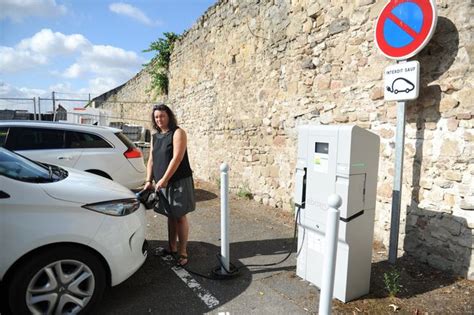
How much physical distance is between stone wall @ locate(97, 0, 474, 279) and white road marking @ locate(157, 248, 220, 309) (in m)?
2.49

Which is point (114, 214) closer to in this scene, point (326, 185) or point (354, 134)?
point (326, 185)

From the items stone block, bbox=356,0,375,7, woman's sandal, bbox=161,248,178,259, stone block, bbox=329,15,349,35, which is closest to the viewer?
woman's sandal, bbox=161,248,178,259

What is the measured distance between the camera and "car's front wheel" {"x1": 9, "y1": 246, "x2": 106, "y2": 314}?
7.72 feet

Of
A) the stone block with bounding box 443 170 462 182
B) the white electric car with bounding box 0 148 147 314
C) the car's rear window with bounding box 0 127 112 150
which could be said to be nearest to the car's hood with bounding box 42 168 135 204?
the white electric car with bounding box 0 148 147 314

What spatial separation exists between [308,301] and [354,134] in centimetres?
161

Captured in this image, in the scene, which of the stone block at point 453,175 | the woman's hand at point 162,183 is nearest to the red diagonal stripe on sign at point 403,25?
the stone block at point 453,175

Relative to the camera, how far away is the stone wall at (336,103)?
11.2ft

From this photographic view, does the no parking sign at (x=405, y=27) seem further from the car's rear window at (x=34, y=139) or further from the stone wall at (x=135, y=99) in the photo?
the stone wall at (x=135, y=99)

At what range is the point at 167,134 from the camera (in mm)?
3588

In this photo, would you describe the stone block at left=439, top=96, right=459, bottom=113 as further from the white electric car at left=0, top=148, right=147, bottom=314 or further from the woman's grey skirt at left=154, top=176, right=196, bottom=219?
the white electric car at left=0, top=148, right=147, bottom=314

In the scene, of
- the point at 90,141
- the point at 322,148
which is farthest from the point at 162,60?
the point at 322,148

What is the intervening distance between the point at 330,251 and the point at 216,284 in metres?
1.52

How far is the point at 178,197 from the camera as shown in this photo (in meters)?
3.59

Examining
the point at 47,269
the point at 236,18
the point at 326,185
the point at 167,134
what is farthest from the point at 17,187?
the point at 236,18
